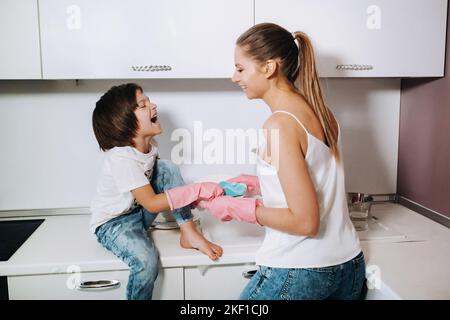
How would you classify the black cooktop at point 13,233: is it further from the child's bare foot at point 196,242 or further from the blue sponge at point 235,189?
the blue sponge at point 235,189

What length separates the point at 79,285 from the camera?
53.4 inches

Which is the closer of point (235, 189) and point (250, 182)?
point (235, 189)

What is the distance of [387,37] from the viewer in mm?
1601

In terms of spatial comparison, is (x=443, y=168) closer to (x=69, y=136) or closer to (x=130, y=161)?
(x=130, y=161)

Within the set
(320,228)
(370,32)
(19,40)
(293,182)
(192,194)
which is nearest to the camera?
(293,182)

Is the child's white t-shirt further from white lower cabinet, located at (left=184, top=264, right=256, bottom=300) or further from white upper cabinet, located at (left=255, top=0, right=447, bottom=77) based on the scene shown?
white upper cabinet, located at (left=255, top=0, right=447, bottom=77)

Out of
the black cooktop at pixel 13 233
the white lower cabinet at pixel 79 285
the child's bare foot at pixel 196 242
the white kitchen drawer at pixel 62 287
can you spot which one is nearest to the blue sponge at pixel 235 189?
the child's bare foot at pixel 196 242

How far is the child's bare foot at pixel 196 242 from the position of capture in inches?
54.4

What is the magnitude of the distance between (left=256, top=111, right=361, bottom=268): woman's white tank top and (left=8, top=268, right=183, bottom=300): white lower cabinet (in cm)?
36

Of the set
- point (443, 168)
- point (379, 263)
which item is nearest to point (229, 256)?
point (379, 263)

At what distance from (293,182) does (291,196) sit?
0.11 ft

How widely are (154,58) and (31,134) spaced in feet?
2.07

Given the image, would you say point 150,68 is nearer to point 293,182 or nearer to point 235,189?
point 235,189

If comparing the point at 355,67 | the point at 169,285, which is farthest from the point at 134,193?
the point at 355,67
